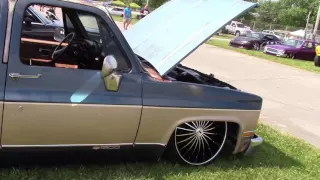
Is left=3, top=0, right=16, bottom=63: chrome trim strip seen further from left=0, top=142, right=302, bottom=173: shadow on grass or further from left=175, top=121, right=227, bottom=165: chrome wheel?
left=175, top=121, right=227, bottom=165: chrome wheel

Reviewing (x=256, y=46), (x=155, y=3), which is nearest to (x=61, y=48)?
(x=256, y=46)

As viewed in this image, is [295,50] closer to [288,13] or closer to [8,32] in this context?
[8,32]

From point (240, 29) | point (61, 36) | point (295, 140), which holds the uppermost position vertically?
point (61, 36)

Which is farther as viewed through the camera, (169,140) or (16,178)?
(169,140)

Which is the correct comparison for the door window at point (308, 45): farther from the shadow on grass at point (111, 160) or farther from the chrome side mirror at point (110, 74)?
the chrome side mirror at point (110, 74)

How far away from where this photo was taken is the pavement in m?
7.30

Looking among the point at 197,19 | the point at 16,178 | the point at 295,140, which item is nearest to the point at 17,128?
the point at 16,178

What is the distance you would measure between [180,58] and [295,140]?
3310 millimetres

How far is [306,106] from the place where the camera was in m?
9.36

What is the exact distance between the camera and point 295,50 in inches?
925

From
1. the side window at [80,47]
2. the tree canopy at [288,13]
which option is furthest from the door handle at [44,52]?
the tree canopy at [288,13]

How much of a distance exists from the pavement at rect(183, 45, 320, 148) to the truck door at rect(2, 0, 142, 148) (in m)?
3.92

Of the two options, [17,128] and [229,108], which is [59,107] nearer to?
[17,128]

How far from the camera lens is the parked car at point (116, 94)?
10.5 ft
